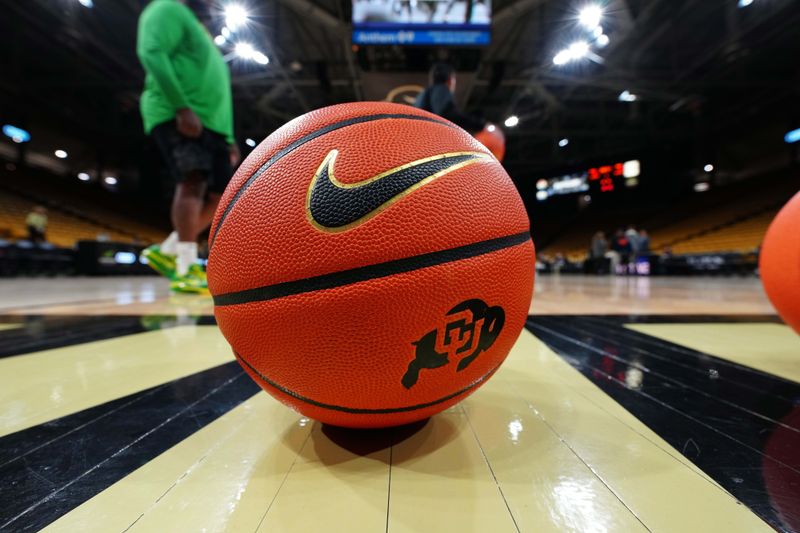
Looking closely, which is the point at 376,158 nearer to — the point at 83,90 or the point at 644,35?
the point at 644,35

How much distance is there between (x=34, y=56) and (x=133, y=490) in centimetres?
1446

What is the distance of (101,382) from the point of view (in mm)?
1035

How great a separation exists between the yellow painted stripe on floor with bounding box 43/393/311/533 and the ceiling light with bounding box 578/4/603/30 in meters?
8.37

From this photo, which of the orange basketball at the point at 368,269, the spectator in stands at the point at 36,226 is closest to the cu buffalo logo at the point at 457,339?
the orange basketball at the point at 368,269

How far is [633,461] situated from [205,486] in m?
0.66

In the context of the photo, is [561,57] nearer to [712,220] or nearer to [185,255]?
[185,255]

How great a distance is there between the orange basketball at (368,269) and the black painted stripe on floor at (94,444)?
0.23 meters

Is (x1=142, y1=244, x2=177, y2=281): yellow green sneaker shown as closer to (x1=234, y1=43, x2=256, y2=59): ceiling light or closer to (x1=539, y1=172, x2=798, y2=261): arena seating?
(x1=234, y1=43, x2=256, y2=59): ceiling light

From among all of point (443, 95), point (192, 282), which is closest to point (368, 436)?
point (443, 95)

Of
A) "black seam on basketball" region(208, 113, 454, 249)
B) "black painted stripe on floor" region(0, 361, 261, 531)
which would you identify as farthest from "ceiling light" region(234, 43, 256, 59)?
"black seam on basketball" region(208, 113, 454, 249)

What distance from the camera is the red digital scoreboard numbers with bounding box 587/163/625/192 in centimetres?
1351

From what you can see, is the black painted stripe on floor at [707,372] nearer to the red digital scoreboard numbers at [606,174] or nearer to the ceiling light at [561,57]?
the ceiling light at [561,57]

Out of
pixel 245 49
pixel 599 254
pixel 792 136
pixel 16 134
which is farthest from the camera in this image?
pixel 792 136

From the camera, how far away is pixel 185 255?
2949mm
